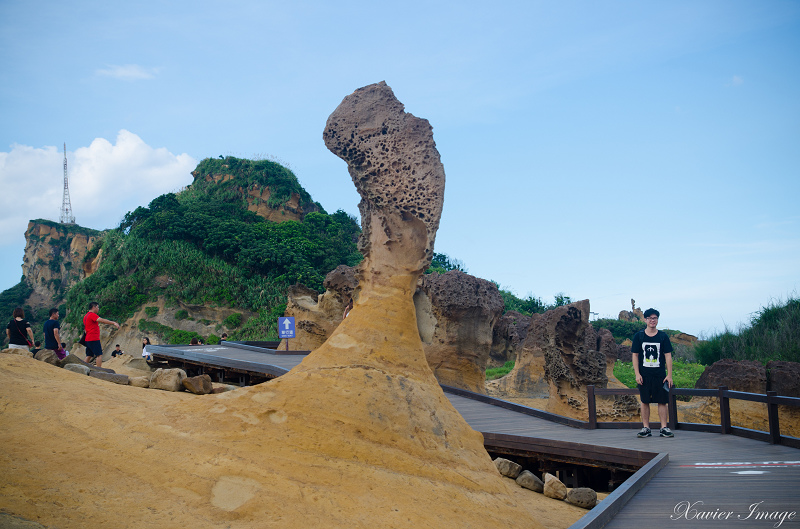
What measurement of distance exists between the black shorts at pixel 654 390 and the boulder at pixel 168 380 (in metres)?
5.27

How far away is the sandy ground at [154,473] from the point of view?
3010mm

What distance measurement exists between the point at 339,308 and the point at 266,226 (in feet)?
53.8

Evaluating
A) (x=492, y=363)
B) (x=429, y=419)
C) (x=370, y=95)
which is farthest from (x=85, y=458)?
(x=492, y=363)

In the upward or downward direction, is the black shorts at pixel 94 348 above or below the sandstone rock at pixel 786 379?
above

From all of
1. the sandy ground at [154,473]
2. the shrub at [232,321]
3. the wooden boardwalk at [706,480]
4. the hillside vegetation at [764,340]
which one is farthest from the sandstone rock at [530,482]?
the shrub at [232,321]

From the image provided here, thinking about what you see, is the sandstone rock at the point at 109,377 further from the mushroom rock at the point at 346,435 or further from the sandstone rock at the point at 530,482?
the sandstone rock at the point at 530,482

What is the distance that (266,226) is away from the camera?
30.1 metres

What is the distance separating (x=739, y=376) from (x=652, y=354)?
4.49m

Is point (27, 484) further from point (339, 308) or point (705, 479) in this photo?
point (339, 308)

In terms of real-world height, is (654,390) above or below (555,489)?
above

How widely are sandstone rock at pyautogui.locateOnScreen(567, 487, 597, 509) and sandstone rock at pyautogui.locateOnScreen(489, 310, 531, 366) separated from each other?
38.3 feet

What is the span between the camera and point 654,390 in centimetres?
598

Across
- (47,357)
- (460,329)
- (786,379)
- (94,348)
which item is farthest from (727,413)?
(94,348)

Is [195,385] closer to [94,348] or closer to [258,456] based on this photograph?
[94,348]
